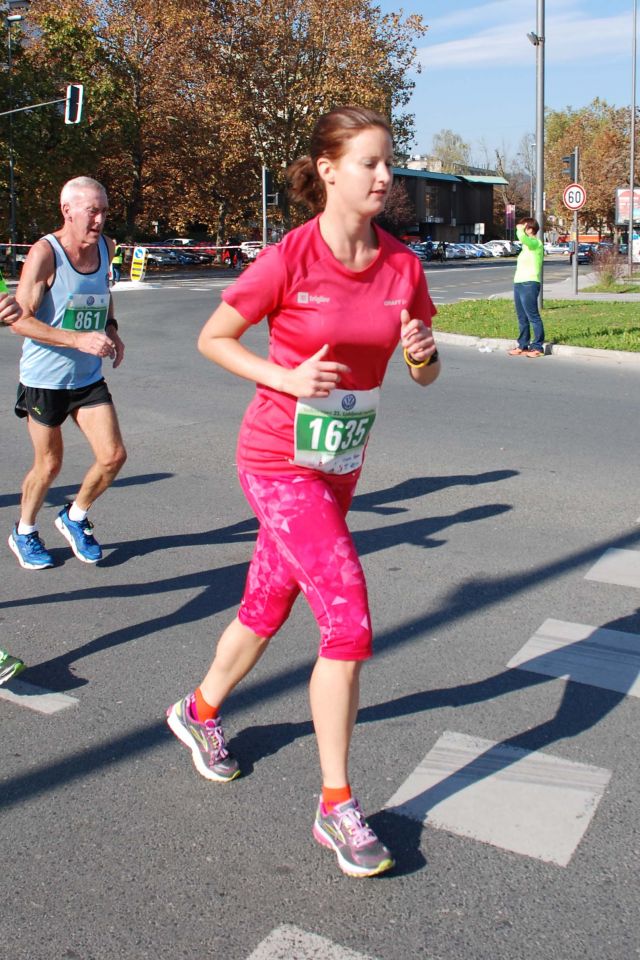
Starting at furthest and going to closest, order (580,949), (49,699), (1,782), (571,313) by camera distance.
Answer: (571,313) → (49,699) → (1,782) → (580,949)

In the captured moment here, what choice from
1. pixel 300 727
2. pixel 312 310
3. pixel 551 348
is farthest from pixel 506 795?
pixel 551 348

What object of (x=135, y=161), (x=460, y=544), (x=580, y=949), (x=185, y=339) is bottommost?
(x=580, y=949)

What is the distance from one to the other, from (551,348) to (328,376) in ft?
42.2

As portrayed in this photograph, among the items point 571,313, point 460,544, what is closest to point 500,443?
point 460,544

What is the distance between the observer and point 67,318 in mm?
5312

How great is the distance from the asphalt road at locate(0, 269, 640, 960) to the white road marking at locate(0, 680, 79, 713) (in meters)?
0.03

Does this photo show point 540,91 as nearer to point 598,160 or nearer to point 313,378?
point 313,378

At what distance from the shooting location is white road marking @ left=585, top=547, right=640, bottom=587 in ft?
17.0

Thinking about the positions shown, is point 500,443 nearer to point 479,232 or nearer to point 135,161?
point 135,161

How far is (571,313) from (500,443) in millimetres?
12663

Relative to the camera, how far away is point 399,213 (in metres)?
70.9

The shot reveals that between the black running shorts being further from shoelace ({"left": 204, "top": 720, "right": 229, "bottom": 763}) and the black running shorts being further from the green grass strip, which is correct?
the green grass strip

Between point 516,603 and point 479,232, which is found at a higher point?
point 479,232

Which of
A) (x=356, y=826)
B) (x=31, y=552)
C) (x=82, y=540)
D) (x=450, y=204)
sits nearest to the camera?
(x=356, y=826)
